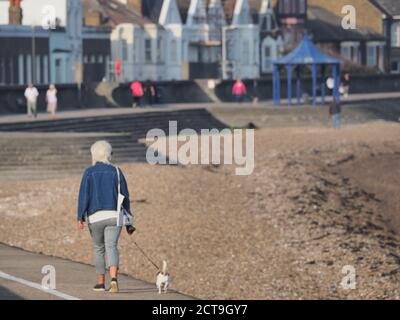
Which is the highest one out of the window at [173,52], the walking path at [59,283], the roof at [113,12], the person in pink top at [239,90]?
the roof at [113,12]

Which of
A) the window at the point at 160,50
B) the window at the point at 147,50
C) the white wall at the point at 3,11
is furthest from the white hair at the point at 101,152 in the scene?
the window at the point at 160,50

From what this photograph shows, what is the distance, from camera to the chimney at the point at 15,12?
242 ft

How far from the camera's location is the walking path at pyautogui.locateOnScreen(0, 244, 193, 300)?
18094mm

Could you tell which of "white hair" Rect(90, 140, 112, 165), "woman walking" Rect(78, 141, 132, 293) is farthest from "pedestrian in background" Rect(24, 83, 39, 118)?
"white hair" Rect(90, 140, 112, 165)

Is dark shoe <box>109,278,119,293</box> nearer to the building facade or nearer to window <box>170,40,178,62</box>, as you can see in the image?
the building facade

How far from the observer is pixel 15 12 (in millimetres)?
73938

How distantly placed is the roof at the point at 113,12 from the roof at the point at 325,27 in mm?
15656

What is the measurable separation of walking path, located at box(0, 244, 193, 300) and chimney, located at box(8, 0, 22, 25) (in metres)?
51.4

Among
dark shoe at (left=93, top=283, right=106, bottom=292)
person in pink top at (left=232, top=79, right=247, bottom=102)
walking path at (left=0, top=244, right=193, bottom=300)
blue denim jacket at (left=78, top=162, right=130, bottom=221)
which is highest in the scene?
blue denim jacket at (left=78, top=162, right=130, bottom=221)

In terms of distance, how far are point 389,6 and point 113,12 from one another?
26625 mm

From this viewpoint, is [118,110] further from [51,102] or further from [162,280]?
[162,280]

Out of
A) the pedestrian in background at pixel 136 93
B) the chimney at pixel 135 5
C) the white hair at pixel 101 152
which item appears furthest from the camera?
the chimney at pixel 135 5

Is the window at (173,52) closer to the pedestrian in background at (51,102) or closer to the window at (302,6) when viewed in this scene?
the window at (302,6)
